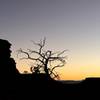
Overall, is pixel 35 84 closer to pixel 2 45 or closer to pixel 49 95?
pixel 49 95

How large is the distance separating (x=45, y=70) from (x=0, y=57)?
17.5 meters

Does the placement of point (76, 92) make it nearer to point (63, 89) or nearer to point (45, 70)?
point (63, 89)

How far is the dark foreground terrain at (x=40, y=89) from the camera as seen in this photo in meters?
33.8

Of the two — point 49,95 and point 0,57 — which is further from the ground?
point 0,57

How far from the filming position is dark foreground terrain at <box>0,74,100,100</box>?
3378 cm

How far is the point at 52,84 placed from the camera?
35656mm

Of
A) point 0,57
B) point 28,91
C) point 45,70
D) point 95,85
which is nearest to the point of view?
point 95,85

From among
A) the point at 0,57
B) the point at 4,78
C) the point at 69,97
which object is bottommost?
the point at 69,97

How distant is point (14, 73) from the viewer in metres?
37.6

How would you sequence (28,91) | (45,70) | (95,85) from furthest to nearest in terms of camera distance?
(45,70)
(28,91)
(95,85)

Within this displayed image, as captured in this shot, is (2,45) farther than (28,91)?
Yes

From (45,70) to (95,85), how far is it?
21.8 meters

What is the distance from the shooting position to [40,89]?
35281 mm

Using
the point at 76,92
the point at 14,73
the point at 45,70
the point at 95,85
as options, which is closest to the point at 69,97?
the point at 76,92
